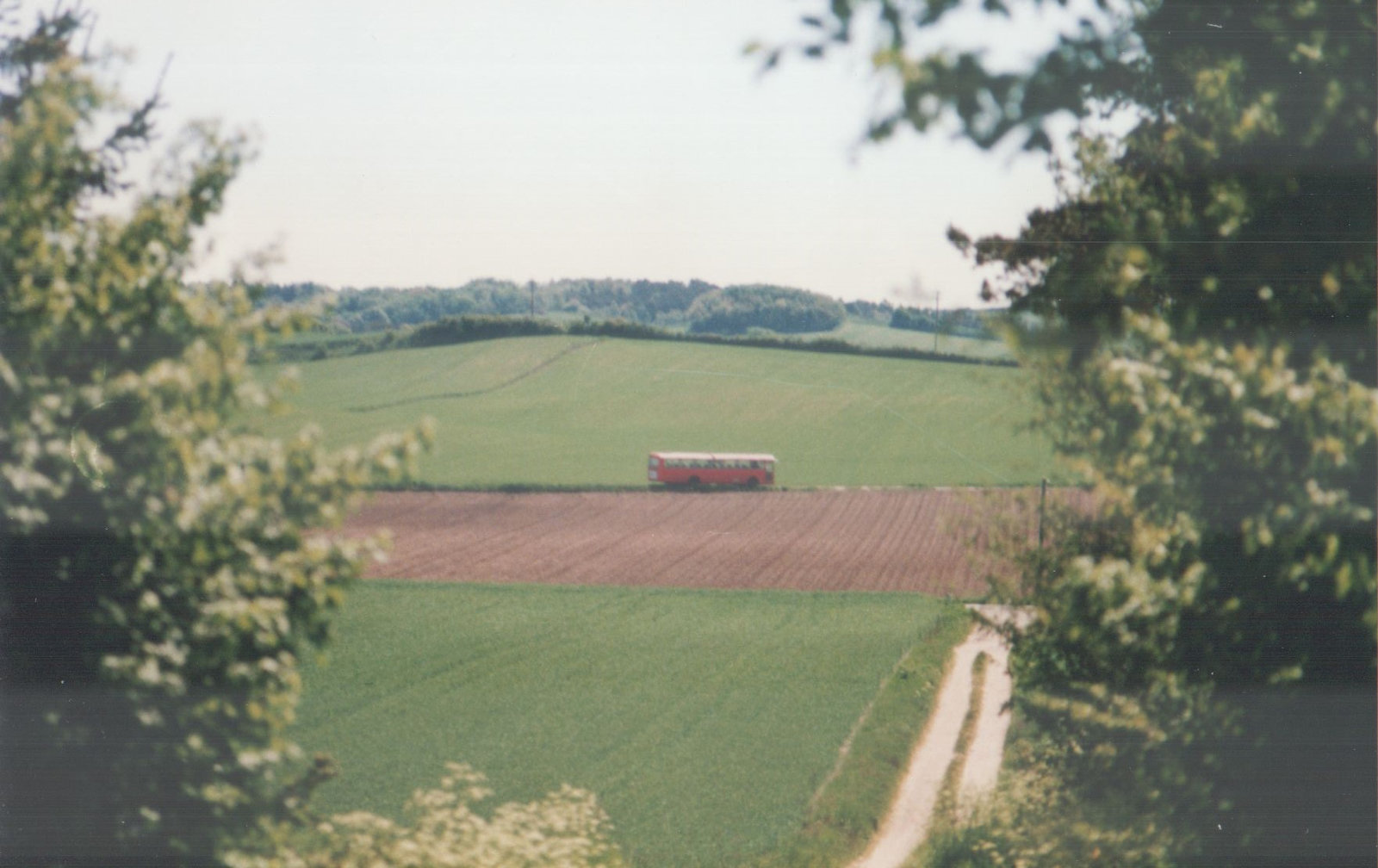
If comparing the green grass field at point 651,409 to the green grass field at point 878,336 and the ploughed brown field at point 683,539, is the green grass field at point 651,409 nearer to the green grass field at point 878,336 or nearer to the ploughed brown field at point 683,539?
the green grass field at point 878,336

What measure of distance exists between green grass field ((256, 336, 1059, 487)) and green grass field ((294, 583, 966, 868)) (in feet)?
44.0

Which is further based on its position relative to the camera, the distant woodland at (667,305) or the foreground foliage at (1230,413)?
the distant woodland at (667,305)

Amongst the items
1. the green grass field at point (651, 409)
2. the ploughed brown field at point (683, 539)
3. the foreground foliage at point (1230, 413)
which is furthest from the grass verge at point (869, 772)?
the green grass field at point (651, 409)

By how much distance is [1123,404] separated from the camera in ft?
14.9

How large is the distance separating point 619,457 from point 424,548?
1539cm

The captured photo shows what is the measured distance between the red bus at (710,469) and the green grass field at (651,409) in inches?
39.0

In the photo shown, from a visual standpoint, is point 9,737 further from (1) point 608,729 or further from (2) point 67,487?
(1) point 608,729

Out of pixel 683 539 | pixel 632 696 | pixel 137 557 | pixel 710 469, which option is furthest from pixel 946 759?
pixel 710 469

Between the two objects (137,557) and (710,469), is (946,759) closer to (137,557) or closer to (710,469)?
(137,557)

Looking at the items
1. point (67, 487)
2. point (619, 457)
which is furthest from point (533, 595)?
point (67, 487)

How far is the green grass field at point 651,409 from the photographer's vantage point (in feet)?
130

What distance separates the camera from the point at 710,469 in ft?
131

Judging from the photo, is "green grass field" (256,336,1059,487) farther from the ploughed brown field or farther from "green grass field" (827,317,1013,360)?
the ploughed brown field

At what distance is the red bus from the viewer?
39.8 m
